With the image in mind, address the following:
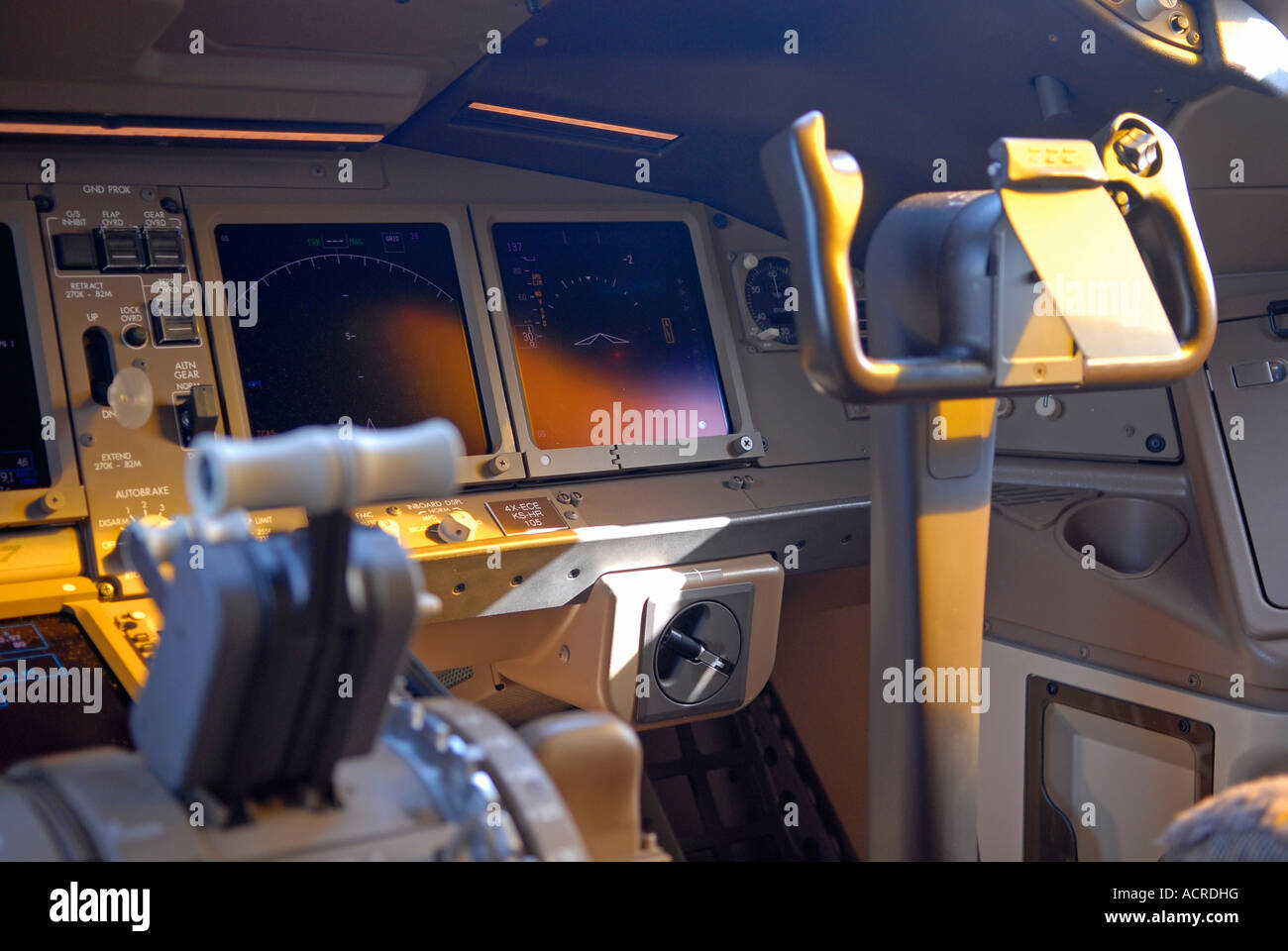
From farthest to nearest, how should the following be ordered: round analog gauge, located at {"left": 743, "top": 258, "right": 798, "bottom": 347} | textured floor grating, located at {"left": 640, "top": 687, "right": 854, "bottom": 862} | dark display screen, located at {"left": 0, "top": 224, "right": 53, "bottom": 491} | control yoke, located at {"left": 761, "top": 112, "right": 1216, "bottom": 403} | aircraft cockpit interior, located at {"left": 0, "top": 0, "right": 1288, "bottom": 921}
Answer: textured floor grating, located at {"left": 640, "top": 687, "right": 854, "bottom": 862}
round analog gauge, located at {"left": 743, "top": 258, "right": 798, "bottom": 347}
dark display screen, located at {"left": 0, "top": 224, "right": 53, "bottom": 491}
aircraft cockpit interior, located at {"left": 0, "top": 0, "right": 1288, "bottom": 921}
control yoke, located at {"left": 761, "top": 112, "right": 1216, "bottom": 403}

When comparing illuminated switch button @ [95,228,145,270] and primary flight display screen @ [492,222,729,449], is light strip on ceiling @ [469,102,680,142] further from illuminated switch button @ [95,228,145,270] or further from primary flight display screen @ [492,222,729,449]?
illuminated switch button @ [95,228,145,270]

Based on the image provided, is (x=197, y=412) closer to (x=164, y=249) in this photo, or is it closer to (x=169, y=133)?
(x=164, y=249)

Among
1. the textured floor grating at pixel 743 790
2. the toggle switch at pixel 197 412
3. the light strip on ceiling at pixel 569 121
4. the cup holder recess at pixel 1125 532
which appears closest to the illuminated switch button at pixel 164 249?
the toggle switch at pixel 197 412

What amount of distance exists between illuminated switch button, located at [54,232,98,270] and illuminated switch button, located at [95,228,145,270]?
0.02m

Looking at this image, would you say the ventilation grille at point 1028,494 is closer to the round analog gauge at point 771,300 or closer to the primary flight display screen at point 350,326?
the round analog gauge at point 771,300

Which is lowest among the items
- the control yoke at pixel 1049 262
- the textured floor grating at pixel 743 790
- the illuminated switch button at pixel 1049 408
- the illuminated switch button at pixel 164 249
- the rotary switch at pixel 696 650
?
the textured floor grating at pixel 743 790

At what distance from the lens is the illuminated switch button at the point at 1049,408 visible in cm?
235

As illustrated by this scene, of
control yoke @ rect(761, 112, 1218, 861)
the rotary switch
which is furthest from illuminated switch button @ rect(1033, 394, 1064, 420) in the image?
control yoke @ rect(761, 112, 1218, 861)

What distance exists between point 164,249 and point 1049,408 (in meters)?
1.70

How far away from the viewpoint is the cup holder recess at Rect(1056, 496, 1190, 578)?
85.3 inches

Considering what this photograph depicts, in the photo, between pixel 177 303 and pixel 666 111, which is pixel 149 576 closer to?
pixel 177 303

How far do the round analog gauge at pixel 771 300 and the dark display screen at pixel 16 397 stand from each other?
147 cm

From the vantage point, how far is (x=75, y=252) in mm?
2105

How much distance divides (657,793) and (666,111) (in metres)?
1.60
